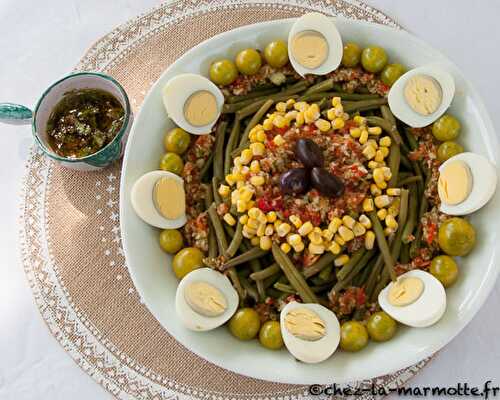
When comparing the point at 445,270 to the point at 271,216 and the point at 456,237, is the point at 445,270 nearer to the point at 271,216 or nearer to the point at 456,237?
the point at 456,237

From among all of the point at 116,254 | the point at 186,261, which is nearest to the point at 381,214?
the point at 186,261

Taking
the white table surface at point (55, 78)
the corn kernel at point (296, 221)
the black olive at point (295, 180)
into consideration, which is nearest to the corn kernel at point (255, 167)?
the black olive at point (295, 180)

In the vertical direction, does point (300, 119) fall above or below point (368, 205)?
above

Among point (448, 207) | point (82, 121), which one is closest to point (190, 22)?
point (82, 121)

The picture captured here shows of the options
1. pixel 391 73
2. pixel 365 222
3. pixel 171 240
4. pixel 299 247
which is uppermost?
pixel 391 73

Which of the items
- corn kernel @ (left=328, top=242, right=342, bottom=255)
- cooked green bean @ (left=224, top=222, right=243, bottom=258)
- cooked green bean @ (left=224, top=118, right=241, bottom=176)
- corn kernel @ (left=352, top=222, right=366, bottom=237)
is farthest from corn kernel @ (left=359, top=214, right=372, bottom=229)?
cooked green bean @ (left=224, top=118, right=241, bottom=176)

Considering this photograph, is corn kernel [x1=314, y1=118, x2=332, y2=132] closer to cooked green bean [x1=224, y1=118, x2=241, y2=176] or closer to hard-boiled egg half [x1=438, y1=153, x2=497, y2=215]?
cooked green bean [x1=224, y1=118, x2=241, y2=176]
